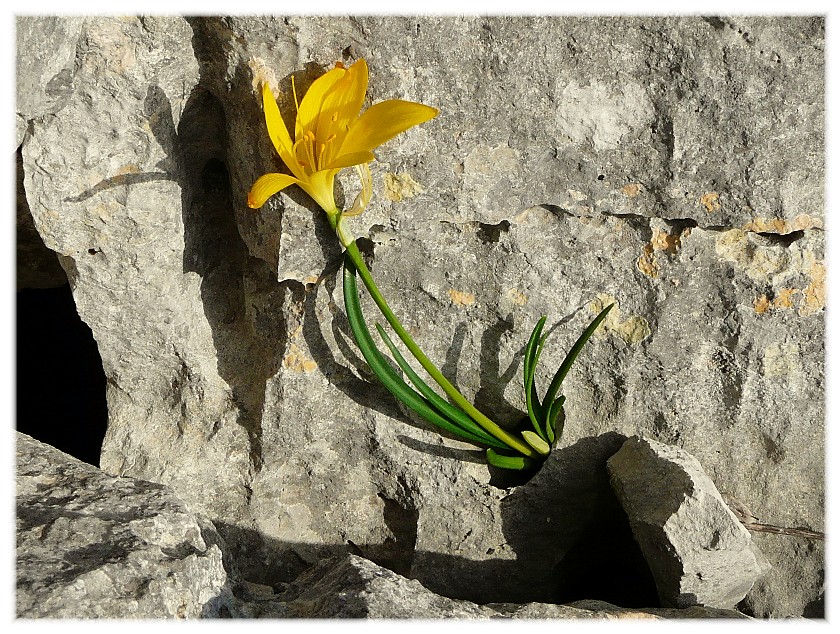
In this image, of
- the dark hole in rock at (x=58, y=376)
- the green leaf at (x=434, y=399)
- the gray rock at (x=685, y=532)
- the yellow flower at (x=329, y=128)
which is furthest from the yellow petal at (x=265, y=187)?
the dark hole in rock at (x=58, y=376)

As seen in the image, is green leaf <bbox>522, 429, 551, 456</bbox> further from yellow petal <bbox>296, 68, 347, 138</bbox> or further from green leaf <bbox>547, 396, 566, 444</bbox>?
yellow petal <bbox>296, 68, 347, 138</bbox>

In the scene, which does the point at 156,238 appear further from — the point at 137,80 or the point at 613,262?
the point at 613,262

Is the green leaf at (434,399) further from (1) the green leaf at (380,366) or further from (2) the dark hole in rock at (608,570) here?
(2) the dark hole in rock at (608,570)

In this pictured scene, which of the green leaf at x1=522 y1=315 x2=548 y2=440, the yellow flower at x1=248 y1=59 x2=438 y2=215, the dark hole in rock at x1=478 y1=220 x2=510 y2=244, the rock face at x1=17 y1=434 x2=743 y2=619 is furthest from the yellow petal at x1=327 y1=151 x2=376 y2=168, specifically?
the rock face at x1=17 y1=434 x2=743 y2=619

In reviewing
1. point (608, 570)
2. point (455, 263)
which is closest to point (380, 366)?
point (455, 263)

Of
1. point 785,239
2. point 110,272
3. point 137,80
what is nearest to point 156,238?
point 110,272
